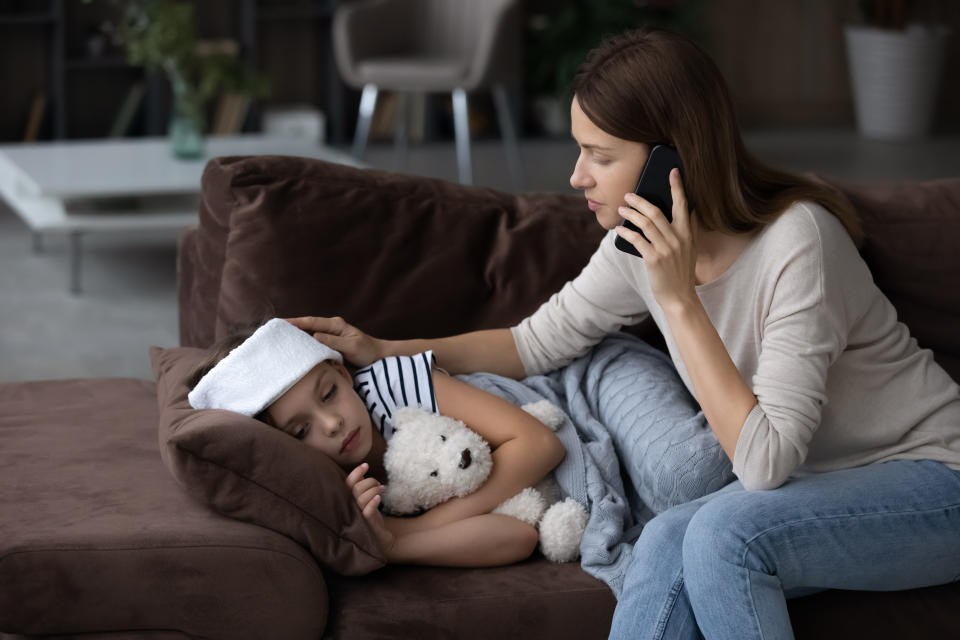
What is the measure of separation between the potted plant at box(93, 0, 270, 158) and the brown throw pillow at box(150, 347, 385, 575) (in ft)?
10.1

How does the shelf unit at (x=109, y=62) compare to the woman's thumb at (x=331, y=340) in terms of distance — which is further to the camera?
the shelf unit at (x=109, y=62)

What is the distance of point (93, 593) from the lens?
4.65 feet

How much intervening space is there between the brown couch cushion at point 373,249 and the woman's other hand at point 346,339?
0.39 feet

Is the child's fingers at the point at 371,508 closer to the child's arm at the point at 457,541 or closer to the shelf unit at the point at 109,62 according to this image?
the child's arm at the point at 457,541

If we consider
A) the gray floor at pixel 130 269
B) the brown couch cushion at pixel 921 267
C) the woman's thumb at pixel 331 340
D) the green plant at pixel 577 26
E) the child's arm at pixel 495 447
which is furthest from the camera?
the green plant at pixel 577 26

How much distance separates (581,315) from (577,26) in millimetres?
4781

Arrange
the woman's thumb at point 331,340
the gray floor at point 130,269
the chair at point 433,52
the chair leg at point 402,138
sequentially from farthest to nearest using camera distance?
the chair leg at point 402,138 < the chair at point 433,52 < the gray floor at point 130,269 < the woman's thumb at point 331,340

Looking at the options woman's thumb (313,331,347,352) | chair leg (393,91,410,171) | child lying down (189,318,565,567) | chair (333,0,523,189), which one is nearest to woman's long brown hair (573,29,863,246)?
child lying down (189,318,565,567)

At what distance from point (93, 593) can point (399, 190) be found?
0.86 m

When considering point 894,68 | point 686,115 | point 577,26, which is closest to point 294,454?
point 686,115

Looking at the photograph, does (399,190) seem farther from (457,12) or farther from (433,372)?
(457,12)

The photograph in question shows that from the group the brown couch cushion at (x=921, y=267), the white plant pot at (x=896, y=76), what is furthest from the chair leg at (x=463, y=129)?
the brown couch cushion at (x=921, y=267)

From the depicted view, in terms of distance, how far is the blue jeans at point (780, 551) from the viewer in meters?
1.43

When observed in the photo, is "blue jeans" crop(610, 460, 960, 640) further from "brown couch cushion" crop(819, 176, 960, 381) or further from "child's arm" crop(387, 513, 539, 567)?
"brown couch cushion" crop(819, 176, 960, 381)
